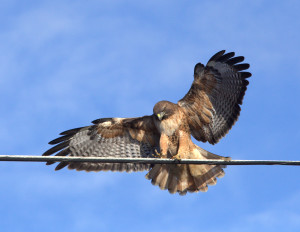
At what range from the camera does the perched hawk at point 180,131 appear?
10422mm

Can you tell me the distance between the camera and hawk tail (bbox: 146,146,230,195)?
10453mm

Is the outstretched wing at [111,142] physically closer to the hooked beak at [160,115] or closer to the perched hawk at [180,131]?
the perched hawk at [180,131]

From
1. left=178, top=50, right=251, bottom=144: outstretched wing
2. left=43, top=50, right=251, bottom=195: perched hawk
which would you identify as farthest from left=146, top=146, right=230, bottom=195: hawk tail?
left=178, top=50, right=251, bottom=144: outstretched wing

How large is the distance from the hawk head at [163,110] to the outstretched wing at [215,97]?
522mm

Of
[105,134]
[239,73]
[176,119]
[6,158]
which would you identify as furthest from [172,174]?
[6,158]

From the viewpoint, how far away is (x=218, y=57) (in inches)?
422

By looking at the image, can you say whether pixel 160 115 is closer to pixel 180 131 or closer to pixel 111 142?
pixel 180 131

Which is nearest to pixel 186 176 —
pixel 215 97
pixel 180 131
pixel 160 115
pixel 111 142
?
pixel 180 131

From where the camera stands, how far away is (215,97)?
11.0 m

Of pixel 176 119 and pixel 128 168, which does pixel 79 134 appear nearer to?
pixel 128 168

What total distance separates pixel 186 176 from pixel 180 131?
1.03m

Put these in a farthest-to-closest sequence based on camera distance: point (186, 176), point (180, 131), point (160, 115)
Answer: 1. point (186, 176)
2. point (180, 131)
3. point (160, 115)

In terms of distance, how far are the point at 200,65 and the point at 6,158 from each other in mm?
5808

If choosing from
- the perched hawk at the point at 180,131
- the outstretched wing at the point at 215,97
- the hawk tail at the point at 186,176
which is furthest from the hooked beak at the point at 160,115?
the hawk tail at the point at 186,176
